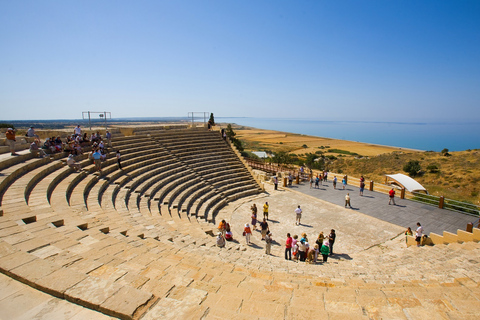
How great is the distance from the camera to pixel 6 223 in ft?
19.4

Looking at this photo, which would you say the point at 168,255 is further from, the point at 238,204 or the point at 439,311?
the point at 238,204

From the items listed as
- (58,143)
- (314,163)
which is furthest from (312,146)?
(58,143)

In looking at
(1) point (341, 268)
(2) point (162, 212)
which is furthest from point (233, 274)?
(2) point (162, 212)

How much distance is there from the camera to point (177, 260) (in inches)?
234

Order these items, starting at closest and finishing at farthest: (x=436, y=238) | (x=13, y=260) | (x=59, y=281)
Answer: (x=59, y=281), (x=13, y=260), (x=436, y=238)

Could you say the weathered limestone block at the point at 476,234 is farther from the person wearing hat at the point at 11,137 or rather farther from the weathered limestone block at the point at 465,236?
the person wearing hat at the point at 11,137

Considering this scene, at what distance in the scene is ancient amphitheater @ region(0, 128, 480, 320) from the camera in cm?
347

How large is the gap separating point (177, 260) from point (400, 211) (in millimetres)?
13735

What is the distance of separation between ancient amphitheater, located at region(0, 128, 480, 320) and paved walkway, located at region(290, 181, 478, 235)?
0.95 meters

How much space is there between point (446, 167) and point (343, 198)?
944 inches

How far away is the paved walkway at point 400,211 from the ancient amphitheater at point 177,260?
952mm

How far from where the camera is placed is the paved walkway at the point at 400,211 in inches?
478

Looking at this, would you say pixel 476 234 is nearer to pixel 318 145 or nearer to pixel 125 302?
pixel 125 302

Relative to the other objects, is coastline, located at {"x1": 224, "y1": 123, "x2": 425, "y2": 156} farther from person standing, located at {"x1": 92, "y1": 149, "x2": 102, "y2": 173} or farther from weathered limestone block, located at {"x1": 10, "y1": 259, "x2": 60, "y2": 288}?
weathered limestone block, located at {"x1": 10, "y1": 259, "x2": 60, "y2": 288}
